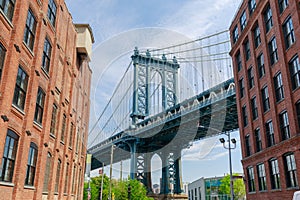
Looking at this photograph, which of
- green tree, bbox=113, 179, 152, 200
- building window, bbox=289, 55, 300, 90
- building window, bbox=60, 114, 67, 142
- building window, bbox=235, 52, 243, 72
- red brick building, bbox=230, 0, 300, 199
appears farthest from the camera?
→ green tree, bbox=113, 179, 152, 200

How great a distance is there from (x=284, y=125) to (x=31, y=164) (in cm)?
1815

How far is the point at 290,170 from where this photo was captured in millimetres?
22234

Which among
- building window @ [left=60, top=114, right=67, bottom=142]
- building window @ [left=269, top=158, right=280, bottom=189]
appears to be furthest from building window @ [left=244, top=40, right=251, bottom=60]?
building window @ [left=60, top=114, right=67, bottom=142]

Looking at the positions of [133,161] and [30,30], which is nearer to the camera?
[30,30]

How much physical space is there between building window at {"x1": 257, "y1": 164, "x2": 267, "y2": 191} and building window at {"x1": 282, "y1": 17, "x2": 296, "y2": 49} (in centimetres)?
1044

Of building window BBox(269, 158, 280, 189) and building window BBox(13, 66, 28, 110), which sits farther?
building window BBox(269, 158, 280, 189)

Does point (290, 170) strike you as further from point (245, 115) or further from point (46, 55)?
point (46, 55)

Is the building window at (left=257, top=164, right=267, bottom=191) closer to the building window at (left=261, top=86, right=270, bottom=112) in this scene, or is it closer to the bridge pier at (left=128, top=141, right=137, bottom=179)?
the building window at (left=261, top=86, right=270, bottom=112)

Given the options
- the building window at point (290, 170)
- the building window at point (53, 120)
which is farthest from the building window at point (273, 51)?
the building window at point (53, 120)

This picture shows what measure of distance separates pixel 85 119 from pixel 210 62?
42464 millimetres

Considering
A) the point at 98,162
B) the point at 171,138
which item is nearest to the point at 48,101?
the point at 171,138

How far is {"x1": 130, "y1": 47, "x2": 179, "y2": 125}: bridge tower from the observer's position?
7431 cm

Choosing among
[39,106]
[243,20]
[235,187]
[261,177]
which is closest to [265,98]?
[261,177]

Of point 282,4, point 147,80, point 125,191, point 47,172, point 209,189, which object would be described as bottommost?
point 47,172
